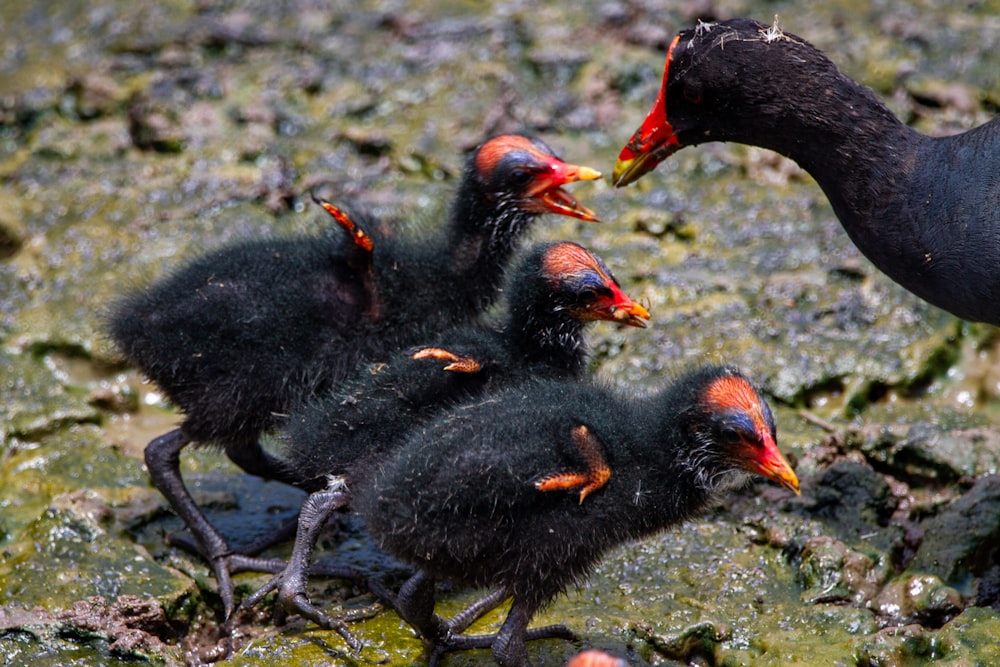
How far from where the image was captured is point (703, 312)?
5.98 meters

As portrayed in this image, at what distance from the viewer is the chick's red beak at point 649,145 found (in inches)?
194

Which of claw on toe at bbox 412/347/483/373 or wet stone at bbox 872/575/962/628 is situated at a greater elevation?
claw on toe at bbox 412/347/483/373

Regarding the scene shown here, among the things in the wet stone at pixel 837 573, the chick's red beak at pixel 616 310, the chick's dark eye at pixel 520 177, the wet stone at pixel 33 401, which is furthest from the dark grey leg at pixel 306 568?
the wet stone at pixel 33 401

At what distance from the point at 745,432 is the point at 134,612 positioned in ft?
6.91

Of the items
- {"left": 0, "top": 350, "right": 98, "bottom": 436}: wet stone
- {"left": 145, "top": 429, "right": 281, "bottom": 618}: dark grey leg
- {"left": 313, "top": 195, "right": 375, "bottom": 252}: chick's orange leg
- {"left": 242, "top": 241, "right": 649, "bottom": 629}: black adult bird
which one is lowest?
{"left": 0, "top": 350, "right": 98, "bottom": 436}: wet stone

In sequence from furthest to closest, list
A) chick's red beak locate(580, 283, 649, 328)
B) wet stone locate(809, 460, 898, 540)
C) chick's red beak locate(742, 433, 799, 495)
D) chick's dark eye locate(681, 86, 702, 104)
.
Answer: wet stone locate(809, 460, 898, 540) → chick's dark eye locate(681, 86, 702, 104) → chick's red beak locate(580, 283, 649, 328) → chick's red beak locate(742, 433, 799, 495)

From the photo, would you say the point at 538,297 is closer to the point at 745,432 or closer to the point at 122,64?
the point at 745,432

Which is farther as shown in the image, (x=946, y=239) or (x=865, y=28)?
(x=865, y=28)

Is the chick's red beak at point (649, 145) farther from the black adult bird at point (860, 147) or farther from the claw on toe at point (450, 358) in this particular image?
the claw on toe at point (450, 358)

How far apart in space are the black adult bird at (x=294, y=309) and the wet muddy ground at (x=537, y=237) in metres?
0.39

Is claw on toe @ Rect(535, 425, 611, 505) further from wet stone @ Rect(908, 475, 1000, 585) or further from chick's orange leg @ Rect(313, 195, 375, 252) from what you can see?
wet stone @ Rect(908, 475, 1000, 585)

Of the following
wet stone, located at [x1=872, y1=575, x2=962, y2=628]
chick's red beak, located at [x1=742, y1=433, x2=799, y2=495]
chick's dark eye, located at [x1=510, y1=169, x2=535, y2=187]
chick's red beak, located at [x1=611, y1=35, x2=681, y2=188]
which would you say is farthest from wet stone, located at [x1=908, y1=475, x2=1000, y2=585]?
chick's dark eye, located at [x1=510, y1=169, x2=535, y2=187]

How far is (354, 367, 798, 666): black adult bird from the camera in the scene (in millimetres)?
3863

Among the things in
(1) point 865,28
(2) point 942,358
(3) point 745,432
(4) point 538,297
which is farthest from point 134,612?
(1) point 865,28
